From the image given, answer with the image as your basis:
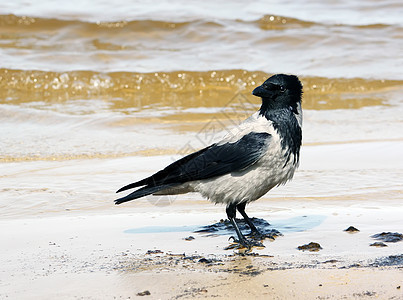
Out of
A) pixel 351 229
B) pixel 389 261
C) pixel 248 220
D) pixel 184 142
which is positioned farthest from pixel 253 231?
pixel 184 142

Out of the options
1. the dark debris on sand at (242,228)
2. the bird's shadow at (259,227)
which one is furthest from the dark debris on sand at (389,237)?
the dark debris on sand at (242,228)

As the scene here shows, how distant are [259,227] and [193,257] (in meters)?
0.93

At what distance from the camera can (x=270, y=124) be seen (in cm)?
439

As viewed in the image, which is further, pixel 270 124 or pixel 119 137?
pixel 119 137

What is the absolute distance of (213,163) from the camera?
173 inches

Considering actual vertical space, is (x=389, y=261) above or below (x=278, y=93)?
below

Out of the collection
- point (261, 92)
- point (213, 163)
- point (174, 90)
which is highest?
point (261, 92)

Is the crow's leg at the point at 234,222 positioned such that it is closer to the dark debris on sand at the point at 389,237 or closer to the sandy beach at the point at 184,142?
the sandy beach at the point at 184,142

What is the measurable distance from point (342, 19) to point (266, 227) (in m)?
12.7

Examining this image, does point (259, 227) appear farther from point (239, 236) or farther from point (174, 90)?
point (174, 90)

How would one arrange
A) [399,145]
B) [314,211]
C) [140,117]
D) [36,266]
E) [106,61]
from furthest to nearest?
[106,61] → [140,117] → [399,145] → [314,211] → [36,266]

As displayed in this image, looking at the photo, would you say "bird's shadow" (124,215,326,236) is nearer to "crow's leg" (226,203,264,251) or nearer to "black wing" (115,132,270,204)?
"crow's leg" (226,203,264,251)

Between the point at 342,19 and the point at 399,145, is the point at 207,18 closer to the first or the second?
the point at 342,19

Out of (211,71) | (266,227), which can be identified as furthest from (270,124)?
(211,71)
